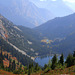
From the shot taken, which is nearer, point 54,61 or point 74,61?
point 74,61

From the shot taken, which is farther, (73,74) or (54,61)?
(54,61)

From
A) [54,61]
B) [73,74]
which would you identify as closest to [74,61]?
[54,61]

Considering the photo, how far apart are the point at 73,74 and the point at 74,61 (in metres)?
21.2

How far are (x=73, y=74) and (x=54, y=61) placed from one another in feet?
96.8

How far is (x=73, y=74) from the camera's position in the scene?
38.7 m

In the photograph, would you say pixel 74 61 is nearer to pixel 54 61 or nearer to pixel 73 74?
pixel 54 61

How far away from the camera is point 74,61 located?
58594mm

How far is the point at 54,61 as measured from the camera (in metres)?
68.1

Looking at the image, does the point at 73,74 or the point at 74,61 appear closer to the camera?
the point at 73,74

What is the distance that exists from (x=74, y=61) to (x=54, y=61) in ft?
44.2

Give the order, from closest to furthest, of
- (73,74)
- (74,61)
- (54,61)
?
1. (73,74)
2. (74,61)
3. (54,61)

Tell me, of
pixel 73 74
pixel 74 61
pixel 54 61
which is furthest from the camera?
pixel 54 61
